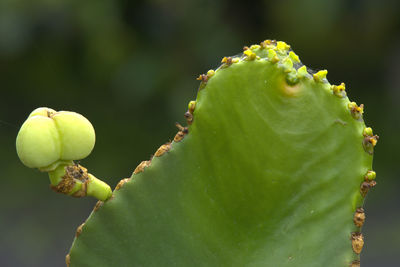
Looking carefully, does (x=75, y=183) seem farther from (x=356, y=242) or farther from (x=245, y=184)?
(x=356, y=242)

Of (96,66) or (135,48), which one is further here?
(96,66)

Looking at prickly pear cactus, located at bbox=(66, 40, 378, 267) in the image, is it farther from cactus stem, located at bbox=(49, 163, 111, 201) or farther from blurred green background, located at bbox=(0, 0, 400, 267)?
blurred green background, located at bbox=(0, 0, 400, 267)

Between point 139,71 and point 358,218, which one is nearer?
point 358,218

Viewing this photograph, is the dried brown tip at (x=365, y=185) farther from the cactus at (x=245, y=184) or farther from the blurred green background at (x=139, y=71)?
the blurred green background at (x=139, y=71)

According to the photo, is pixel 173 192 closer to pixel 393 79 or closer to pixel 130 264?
pixel 130 264

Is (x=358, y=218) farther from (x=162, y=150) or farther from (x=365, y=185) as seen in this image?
(x=162, y=150)

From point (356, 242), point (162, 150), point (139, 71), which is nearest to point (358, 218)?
point (356, 242)

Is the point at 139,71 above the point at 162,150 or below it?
above

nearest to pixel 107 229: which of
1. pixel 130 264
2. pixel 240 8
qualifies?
pixel 130 264
